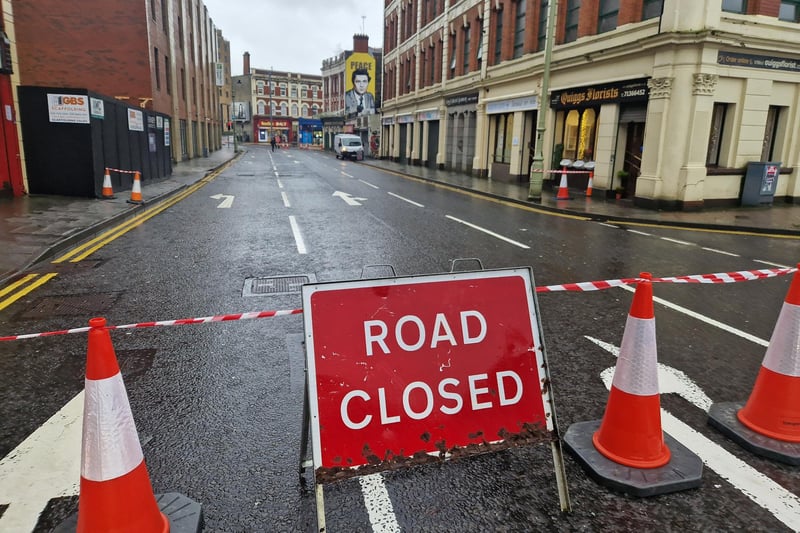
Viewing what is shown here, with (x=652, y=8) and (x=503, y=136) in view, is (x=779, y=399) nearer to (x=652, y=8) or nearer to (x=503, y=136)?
(x=652, y=8)

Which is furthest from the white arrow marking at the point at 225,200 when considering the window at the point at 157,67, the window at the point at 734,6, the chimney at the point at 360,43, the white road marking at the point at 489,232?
the chimney at the point at 360,43

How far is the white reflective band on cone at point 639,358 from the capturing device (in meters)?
3.21

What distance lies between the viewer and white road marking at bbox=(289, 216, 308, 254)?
31.6ft

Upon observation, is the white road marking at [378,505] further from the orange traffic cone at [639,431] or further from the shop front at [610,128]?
the shop front at [610,128]

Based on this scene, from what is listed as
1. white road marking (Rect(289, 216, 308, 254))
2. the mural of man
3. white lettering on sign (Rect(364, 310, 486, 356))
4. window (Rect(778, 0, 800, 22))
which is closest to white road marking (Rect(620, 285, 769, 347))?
white lettering on sign (Rect(364, 310, 486, 356))

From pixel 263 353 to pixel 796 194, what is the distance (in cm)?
1992

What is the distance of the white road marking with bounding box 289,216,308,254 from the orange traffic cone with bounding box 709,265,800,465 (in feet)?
23.6

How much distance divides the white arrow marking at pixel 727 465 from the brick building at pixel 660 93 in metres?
13.5

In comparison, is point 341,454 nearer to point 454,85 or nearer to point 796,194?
point 796,194

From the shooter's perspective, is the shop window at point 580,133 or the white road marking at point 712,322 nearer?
the white road marking at point 712,322

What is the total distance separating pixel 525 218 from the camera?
47.5ft

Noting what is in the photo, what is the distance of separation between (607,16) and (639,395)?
19.4 meters

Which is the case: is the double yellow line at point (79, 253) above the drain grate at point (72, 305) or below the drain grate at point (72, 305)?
above

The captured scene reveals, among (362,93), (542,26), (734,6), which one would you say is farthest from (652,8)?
(362,93)
